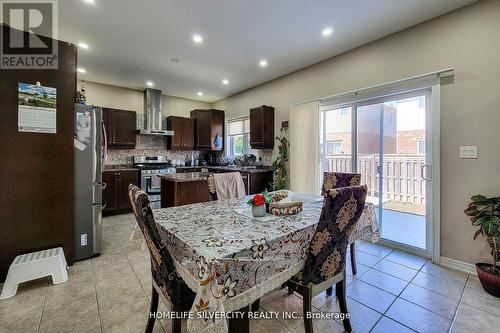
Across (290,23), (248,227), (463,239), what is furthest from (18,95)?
(463,239)

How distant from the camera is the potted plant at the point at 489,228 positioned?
1916 millimetres

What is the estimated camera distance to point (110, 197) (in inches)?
177

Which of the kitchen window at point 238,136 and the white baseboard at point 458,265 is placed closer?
the white baseboard at point 458,265

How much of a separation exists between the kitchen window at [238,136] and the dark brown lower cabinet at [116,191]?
252 centimetres

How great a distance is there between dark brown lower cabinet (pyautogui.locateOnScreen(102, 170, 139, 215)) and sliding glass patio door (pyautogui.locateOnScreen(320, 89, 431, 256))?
431cm

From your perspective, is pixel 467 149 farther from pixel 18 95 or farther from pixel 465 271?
pixel 18 95

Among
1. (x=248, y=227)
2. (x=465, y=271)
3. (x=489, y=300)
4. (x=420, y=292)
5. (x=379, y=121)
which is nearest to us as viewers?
(x=248, y=227)

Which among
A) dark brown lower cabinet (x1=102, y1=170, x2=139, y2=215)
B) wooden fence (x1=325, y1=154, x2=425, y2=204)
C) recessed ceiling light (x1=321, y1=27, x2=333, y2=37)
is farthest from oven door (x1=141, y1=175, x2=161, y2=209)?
recessed ceiling light (x1=321, y1=27, x2=333, y2=37)

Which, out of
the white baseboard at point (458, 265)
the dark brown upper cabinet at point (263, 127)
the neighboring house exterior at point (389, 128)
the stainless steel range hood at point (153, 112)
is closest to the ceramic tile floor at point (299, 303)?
the white baseboard at point (458, 265)

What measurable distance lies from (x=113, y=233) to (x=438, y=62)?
5.02 m

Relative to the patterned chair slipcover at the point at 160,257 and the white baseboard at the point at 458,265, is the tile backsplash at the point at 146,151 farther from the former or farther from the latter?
the white baseboard at the point at 458,265

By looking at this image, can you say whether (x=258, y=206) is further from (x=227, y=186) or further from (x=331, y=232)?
(x=227, y=186)

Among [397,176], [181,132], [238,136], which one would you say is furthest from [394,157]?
[181,132]

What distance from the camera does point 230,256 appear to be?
993 mm
